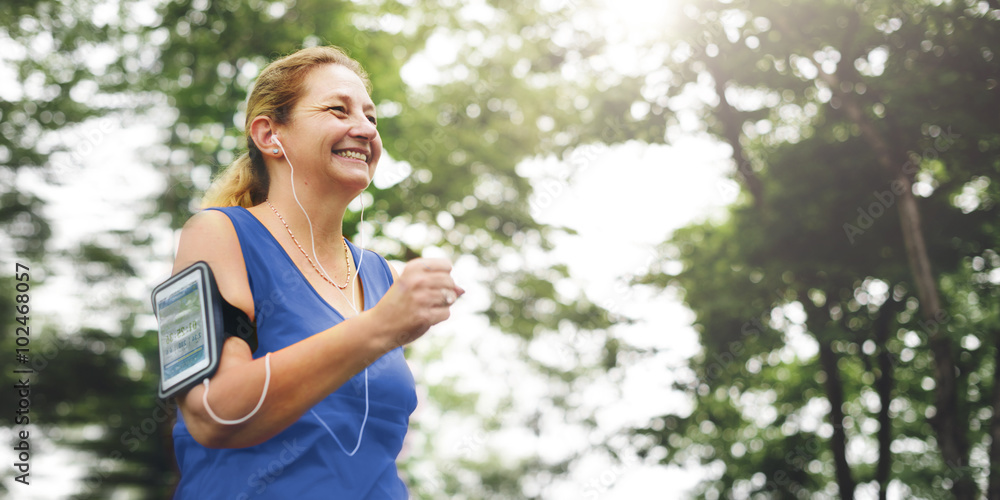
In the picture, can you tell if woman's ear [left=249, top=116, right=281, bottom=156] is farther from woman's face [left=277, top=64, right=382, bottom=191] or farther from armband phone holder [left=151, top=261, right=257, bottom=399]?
armband phone holder [left=151, top=261, right=257, bottom=399]

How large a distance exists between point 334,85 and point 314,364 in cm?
78

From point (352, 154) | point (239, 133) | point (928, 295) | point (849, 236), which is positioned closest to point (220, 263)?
point (352, 154)

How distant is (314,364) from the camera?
114 centimetres

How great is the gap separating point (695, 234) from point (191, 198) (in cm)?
796

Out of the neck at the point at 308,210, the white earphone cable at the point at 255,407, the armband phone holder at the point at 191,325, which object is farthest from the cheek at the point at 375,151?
the white earphone cable at the point at 255,407

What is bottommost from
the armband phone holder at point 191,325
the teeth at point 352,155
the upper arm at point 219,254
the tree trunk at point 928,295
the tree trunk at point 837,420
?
the tree trunk at point 837,420

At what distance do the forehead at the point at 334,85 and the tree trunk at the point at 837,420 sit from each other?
10791mm

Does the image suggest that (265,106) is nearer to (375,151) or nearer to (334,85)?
(334,85)

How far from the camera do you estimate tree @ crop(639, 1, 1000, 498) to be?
841 centimetres

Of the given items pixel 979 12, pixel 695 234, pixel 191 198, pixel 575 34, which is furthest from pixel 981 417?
pixel 191 198

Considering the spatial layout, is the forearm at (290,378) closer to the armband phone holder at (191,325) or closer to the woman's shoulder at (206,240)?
the armband phone holder at (191,325)

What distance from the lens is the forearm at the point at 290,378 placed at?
1130 mm

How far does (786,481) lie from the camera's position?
1173 centimetres

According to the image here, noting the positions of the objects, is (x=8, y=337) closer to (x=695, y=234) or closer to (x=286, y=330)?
(x=695, y=234)
